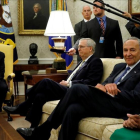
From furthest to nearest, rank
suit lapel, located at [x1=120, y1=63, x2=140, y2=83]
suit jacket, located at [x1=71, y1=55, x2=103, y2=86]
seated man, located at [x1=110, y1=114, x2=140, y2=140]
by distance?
suit jacket, located at [x1=71, y1=55, x2=103, y2=86] → suit lapel, located at [x1=120, y1=63, x2=140, y2=83] → seated man, located at [x1=110, y1=114, x2=140, y2=140]

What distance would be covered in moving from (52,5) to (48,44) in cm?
94

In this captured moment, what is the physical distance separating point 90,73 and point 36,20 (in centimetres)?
410

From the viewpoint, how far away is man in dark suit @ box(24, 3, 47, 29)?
25.4 feet

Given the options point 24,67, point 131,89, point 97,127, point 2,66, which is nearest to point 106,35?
point 2,66

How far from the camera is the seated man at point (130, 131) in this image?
7.79 ft

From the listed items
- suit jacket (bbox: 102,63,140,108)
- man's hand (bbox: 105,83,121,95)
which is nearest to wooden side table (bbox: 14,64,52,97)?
suit jacket (bbox: 102,63,140,108)

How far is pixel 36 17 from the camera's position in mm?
7781

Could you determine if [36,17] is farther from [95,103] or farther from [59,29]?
[95,103]

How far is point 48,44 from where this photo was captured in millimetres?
7941

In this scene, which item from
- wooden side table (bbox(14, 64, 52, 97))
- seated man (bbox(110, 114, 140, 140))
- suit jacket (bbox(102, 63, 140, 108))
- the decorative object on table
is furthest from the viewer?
the decorative object on table

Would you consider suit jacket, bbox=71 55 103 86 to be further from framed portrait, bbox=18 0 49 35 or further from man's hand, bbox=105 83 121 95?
framed portrait, bbox=18 0 49 35

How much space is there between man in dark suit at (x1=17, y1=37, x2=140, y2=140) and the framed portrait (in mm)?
4827

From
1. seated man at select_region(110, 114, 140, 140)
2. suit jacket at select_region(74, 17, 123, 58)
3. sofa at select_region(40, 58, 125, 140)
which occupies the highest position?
suit jacket at select_region(74, 17, 123, 58)

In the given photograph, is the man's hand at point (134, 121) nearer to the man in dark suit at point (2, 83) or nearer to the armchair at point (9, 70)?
the man in dark suit at point (2, 83)
